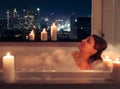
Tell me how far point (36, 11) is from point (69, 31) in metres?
0.46

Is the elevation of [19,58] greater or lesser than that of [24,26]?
lesser

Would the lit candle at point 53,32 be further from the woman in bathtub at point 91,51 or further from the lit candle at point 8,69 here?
the lit candle at point 8,69

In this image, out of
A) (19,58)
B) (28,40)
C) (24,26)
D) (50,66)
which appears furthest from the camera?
(24,26)

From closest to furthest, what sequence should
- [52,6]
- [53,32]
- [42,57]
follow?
1. [42,57]
2. [53,32]
3. [52,6]

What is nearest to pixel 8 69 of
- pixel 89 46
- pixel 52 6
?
pixel 89 46

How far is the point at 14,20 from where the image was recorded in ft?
10.1

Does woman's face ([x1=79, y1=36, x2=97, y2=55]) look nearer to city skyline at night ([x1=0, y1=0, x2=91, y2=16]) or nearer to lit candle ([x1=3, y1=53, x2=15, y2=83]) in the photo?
lit candle ([x1=3, y1=53, x2=15, y2=83])

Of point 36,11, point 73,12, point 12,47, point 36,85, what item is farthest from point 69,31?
point 36,85

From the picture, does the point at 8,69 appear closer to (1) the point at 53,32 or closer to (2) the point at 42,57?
(2) the point at 42,57

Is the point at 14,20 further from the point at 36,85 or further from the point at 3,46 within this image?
the point at 36,85

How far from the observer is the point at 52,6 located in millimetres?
3195

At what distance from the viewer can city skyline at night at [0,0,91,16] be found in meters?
3.14

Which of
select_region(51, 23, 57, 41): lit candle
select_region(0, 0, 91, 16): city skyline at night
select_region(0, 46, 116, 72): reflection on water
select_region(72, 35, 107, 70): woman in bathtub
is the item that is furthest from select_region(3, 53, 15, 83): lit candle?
select_region(0, 0, 91, 16): city skyline at night

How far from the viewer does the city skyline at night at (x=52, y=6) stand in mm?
3143
